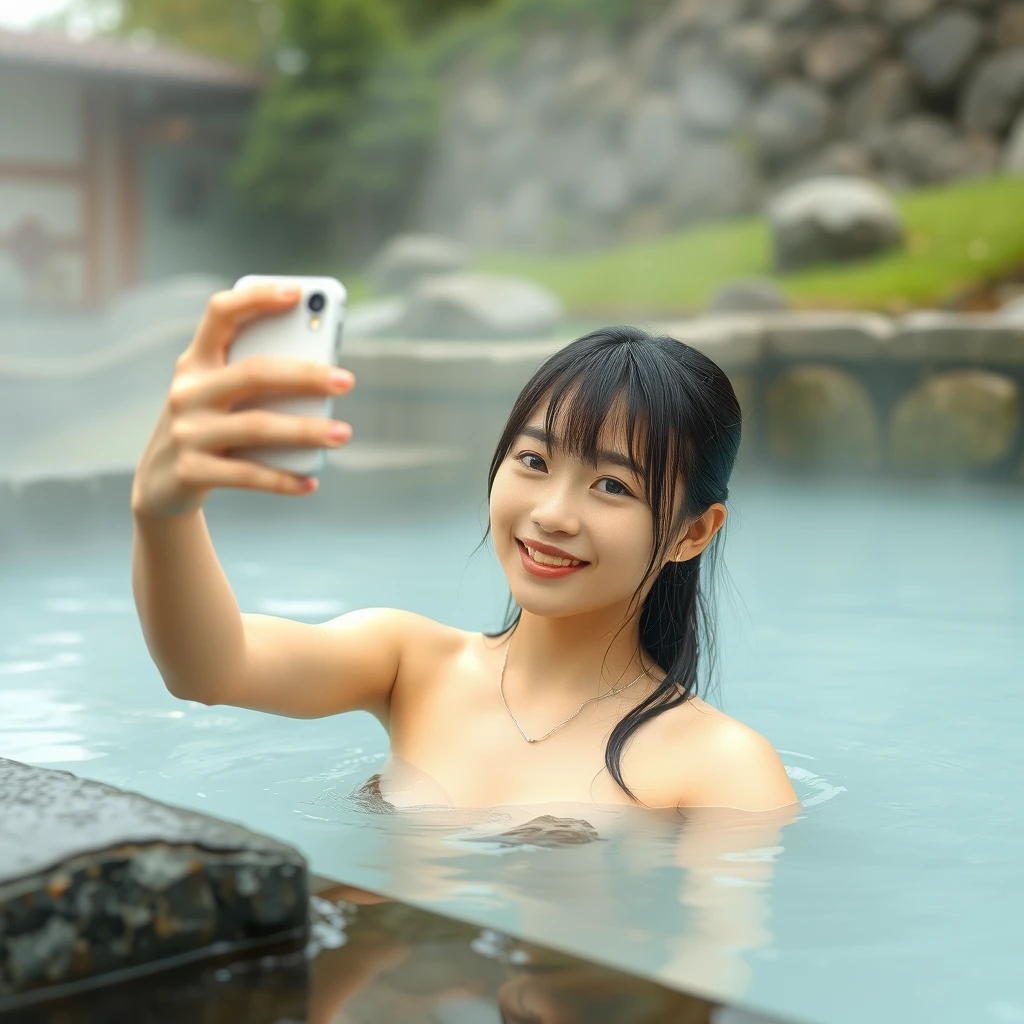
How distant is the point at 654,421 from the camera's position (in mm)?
2441

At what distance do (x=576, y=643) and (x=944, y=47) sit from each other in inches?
731

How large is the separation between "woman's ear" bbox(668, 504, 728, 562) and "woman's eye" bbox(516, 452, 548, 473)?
1.00ft

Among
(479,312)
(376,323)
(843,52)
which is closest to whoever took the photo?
(479,312)

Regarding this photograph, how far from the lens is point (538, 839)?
2490mm

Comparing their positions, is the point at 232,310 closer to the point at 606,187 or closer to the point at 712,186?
the point at 712,186

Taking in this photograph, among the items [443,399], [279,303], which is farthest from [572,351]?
[443,399]

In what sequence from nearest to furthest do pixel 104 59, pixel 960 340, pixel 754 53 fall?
1. pixel 960 340
2. pixel 104 59
3. pixel 754 53

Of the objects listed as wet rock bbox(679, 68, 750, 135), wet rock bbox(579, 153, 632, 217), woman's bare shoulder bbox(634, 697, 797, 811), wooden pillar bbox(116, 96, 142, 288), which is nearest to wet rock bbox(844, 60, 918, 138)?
wet rock bbox(679, 68, 750, 135)

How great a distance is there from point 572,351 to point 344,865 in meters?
0.99

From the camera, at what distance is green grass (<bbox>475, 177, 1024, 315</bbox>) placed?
15055mm

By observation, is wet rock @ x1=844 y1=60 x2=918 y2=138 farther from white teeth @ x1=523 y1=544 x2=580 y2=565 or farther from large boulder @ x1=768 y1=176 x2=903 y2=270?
white teeth @ x1=523 y1=544 x2=580 y2=565

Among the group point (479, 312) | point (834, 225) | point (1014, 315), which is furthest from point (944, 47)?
point (479, 312)

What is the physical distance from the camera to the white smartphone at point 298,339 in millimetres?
1574

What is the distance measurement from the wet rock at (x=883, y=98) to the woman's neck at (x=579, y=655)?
60.1ft
